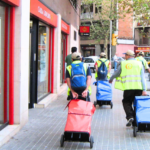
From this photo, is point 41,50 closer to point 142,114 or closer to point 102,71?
point 102,71

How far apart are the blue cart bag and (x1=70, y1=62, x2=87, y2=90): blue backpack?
1197mm

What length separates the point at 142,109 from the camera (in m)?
6.35

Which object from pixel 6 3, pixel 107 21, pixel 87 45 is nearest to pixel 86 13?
pixel 87 45

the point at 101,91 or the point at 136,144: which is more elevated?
the point at 101,91

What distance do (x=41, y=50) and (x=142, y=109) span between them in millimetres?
5381

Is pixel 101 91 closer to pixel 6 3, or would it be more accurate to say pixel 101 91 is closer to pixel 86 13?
pixel 6 3

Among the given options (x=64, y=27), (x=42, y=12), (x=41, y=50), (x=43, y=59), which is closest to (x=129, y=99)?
(x=42, y=12)

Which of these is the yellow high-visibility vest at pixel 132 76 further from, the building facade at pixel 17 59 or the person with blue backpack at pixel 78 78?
the building facade at pixel 17 59

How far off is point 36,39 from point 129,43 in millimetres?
40195

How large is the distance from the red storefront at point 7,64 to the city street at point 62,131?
0.52 meters

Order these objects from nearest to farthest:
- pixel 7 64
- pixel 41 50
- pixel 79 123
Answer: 1. pixel 79 123
2. pixel 7 64
3. pixel 41 50

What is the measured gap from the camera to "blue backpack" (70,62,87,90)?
6.18 metres

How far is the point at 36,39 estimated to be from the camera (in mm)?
9812

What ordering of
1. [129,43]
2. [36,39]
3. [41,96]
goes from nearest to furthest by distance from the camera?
[36,39] < [41,96] < [129,43]
